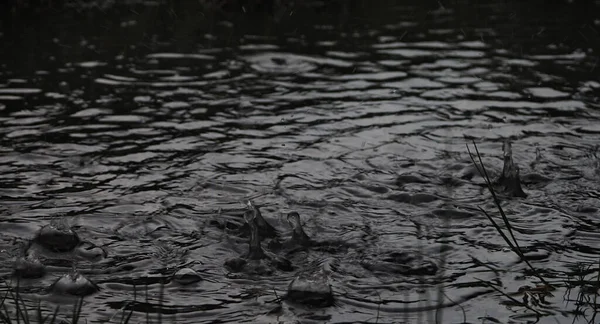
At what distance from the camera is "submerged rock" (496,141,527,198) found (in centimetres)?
625

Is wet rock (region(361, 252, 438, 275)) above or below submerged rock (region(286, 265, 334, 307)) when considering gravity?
below

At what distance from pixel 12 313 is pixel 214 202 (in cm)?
222

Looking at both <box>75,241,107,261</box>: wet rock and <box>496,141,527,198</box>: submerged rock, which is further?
<box>496,141,527,198</box>: submerged rock

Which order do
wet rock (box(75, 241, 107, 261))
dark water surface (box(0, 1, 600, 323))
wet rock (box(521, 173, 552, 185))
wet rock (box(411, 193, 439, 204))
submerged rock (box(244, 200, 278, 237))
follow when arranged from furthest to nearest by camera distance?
wet rock (box(521, 173, 552, 185)), wet rock (box(411, 193, 439, 204)), submerged rock (box(244, 200, 278, 237)), wet rock (box(75, 241, 107, 261)), dark water surface (box(0, 1, 600, 323))

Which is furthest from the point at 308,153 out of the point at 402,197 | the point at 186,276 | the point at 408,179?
the point at 186,276

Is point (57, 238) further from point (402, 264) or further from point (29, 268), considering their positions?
point (402, 264)

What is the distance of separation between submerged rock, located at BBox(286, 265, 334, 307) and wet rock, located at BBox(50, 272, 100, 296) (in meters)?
1.10

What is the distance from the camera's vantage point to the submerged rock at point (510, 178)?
6.25 m

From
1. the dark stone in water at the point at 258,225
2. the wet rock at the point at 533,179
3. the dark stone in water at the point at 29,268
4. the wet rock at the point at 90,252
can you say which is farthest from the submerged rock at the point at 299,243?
the wet rock at the point at 533,179

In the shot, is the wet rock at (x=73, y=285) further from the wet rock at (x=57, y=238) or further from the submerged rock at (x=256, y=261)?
the submerged rock at (x=256, y=261)

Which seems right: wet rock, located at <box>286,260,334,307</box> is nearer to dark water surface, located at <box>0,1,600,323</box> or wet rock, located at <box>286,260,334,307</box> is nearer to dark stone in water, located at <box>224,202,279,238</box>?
dark water surface, located at <box>0,1,600,323</box>

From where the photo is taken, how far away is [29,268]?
15.8 ft

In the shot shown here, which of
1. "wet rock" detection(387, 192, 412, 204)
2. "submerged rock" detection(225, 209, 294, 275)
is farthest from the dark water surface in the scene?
"submerged rock" detection(225, 209, 294, 275)

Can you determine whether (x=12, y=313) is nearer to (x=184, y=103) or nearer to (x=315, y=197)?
(x=315, y=197)
